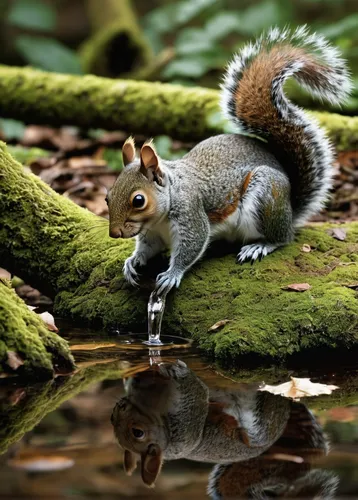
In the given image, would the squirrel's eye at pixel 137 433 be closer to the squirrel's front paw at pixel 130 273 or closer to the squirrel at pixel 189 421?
the squirrel at pixel 189 421

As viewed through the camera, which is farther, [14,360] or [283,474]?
[14,360]

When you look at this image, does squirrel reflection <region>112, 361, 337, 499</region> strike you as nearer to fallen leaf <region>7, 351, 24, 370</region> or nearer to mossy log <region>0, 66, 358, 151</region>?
fallen leaf <region>7, 351, 24, 370</region>

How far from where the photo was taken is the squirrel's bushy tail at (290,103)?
13.6 feet

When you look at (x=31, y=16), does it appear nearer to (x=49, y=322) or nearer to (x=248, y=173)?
(x=248, y=173)

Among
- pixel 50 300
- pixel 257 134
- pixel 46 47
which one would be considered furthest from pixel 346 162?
pixel 46 47

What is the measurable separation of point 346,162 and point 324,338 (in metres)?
3.10

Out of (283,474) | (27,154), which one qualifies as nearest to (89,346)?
(283,474)

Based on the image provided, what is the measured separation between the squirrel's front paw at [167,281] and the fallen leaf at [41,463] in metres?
1.56

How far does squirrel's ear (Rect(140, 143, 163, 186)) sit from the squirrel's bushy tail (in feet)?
2.64

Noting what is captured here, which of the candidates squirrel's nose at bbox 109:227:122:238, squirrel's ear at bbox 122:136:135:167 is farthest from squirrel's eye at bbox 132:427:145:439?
squirrel's ear at bbox 122:136:135:167

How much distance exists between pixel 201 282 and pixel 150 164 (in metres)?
0.62

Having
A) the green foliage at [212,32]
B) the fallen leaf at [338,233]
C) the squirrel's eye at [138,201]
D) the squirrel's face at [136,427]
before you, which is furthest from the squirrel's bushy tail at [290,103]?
the green foliage at [212,32]

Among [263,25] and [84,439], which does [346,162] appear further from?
[84,439]

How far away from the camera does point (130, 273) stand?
3881 millimetres
